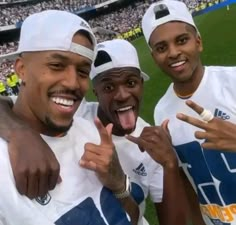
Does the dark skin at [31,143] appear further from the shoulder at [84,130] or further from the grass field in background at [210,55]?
the grass field in background at [210,55]

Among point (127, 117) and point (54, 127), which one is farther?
point (127, 117)

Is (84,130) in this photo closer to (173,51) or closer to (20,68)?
(20,68)

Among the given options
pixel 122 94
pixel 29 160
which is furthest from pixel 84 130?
pixel 122 94

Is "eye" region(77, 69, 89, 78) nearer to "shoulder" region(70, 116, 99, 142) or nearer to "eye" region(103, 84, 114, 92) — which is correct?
"shoulder" region(70, 116, 99, 142)

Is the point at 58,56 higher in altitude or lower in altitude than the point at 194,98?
higher

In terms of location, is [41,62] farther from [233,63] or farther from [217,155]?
[233,63]

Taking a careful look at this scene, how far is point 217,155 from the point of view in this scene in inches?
121

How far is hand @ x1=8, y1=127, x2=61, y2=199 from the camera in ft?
6.45

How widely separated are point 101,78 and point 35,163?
1309 millimetres

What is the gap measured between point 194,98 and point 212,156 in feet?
1.38

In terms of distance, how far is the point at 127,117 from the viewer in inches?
124

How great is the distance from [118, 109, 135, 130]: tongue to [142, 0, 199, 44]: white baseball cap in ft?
2.02

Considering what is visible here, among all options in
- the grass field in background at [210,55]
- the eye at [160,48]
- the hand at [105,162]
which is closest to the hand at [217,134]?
the hand at [105,162]

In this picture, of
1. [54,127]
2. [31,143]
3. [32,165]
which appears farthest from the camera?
[54,127]
